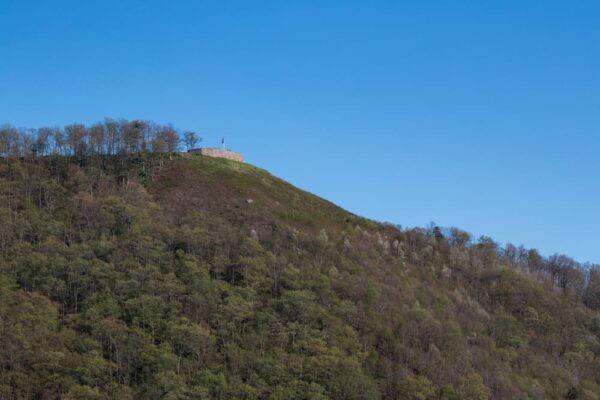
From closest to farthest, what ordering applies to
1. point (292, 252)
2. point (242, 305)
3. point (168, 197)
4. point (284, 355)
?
point (284, 355) < point (242, 305) < point (292, 252) < point (168, 197)

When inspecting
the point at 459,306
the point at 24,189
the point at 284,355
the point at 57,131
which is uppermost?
the point at 57,131

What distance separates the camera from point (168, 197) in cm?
17250

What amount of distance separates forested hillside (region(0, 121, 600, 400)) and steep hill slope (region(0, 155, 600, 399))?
1.19 feet

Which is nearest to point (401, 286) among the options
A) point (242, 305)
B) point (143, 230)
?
point (242, 305)

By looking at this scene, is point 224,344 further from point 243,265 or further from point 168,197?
point 168,197

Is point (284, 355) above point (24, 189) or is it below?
below

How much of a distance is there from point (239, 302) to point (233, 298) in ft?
3.99

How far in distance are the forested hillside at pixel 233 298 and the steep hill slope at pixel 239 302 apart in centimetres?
36

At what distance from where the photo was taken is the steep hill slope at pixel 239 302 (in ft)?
394

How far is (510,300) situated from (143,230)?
8287 cm

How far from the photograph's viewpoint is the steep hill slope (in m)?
120

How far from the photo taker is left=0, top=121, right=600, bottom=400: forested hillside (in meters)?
120

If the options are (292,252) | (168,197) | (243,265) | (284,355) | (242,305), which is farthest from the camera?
(168,197)

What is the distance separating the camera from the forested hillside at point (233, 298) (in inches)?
4742
